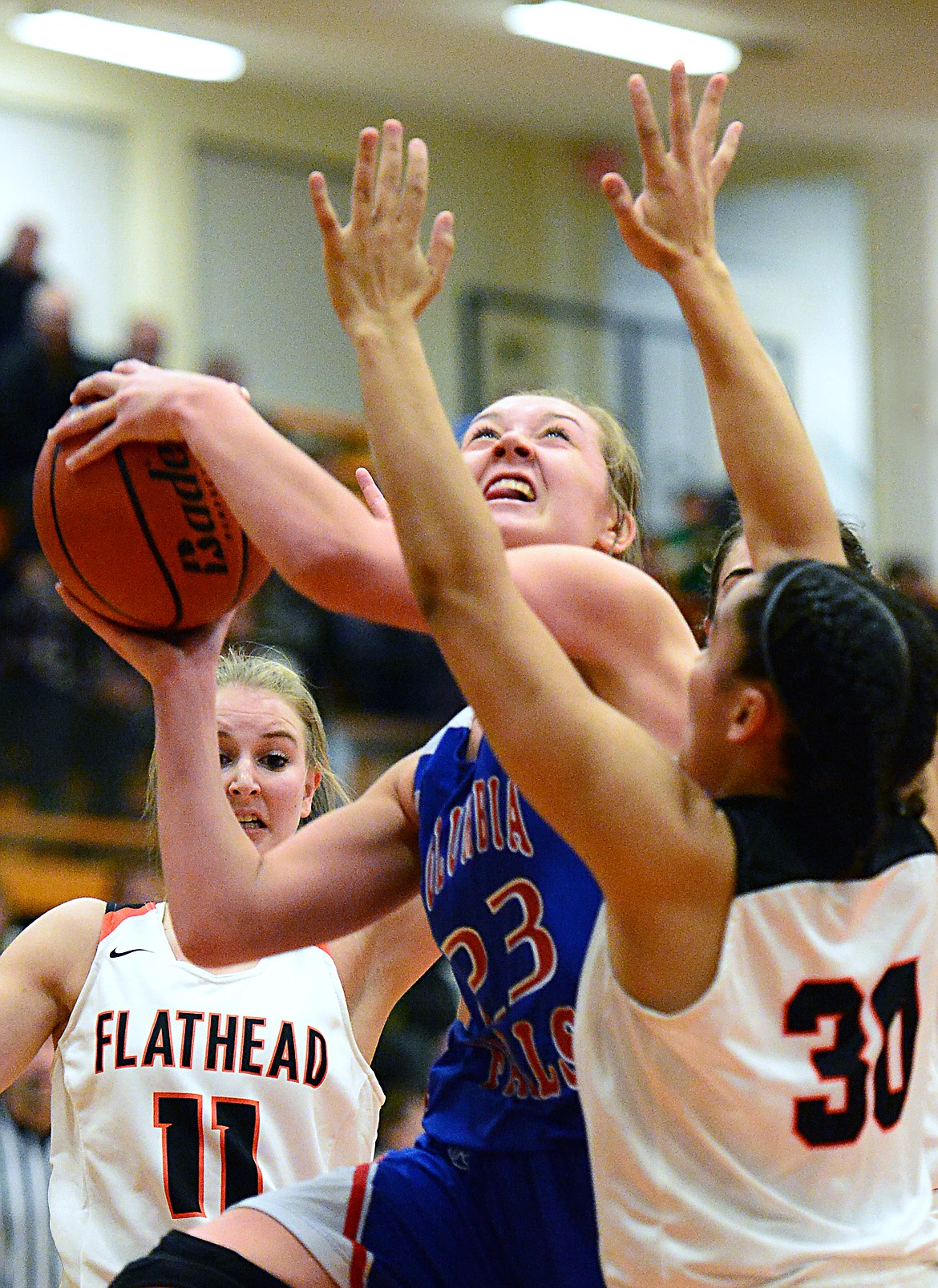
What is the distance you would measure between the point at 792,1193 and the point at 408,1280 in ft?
1.94

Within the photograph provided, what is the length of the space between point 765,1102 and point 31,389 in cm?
663

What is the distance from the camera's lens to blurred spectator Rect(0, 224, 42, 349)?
27.5 ft

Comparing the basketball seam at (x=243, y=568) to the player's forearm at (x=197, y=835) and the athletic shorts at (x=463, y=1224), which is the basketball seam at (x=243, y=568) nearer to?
the player's forearm at (x=197, y=835)

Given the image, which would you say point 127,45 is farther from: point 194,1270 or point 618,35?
point 194,1270

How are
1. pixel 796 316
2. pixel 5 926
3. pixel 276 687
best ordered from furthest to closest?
1. pixel 796 316
2. pixel 5 926
3. pixel 276 687

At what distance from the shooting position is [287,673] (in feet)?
11.8

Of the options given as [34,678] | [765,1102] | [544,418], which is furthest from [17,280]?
[765,1102]

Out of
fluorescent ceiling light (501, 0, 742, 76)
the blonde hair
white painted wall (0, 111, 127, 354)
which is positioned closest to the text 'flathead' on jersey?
A: the blonde hair

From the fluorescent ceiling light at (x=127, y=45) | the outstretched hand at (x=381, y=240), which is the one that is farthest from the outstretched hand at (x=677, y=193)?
the fluorescent ceiling light at (x=127, y=45)

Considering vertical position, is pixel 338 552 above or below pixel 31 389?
below

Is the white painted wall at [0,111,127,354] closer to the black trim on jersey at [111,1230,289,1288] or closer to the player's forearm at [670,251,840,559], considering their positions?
the player's forearm at [670,251,840,559]

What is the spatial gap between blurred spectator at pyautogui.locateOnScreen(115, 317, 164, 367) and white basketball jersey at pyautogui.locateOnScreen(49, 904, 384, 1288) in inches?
229

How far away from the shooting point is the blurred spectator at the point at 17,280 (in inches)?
330

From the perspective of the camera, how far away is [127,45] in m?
10.6
